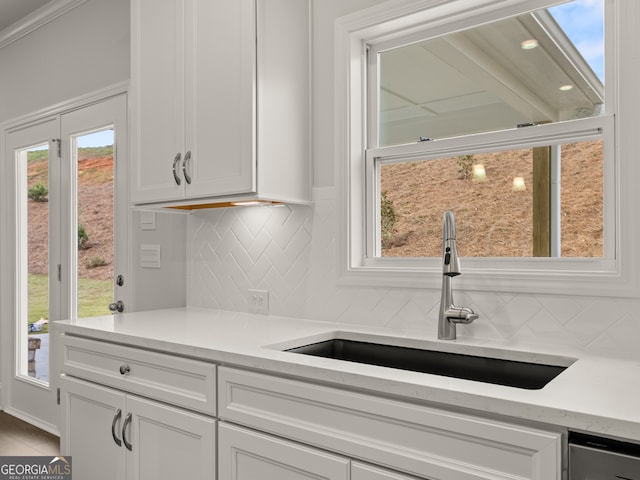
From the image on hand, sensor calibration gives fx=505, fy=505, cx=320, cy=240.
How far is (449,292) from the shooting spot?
167 cm

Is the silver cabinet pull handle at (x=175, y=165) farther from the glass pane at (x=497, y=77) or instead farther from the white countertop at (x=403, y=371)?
the glass pane at (x=497, y=77)

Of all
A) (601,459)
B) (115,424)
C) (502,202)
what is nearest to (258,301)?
Result: (115,424)

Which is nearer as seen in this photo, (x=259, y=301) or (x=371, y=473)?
(x=371, y=473)

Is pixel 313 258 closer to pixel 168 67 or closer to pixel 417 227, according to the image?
pixel 417 227

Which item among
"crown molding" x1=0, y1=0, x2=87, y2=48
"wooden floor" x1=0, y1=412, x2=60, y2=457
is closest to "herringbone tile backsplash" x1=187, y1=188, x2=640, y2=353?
"wooden floor" x1=0, y1=412, x2=60, y2=457

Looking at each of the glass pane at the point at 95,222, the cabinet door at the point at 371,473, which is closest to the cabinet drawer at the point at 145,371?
the cabinet door at the point at 371,473

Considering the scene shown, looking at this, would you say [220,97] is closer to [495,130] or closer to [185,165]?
[185,165]

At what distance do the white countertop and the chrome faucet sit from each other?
0.05 m

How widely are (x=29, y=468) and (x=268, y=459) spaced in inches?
79.3

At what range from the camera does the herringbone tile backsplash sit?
5.01ft

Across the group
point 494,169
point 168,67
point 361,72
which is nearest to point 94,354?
point 168,67

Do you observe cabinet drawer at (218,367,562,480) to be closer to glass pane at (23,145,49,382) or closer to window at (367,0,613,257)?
window at (367,0,613,257)

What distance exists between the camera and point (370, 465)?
123 centimetres

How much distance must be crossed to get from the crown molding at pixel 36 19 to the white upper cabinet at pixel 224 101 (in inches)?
53.5
